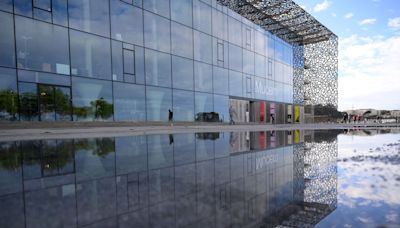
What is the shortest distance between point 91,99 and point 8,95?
4.56 metres

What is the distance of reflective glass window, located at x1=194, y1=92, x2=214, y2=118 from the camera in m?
24.6

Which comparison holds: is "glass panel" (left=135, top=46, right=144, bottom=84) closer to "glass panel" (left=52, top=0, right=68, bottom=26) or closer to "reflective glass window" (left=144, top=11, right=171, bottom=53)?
"reflective glass window" (left=144, top=11, right=171, bottom=53)

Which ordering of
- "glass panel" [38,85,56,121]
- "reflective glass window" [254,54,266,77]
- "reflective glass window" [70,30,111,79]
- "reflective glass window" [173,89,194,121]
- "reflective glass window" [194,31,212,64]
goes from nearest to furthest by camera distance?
"glass panel" [38,85,56,121] < "reflective glass window" [70,30,111,79] < "reflective glass window" [173,89,194,121] < "reflective glass window" [194,31,212,64] < "reflective glass window" [254,54,266,77]

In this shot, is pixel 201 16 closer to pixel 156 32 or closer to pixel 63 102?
pixel 156 32

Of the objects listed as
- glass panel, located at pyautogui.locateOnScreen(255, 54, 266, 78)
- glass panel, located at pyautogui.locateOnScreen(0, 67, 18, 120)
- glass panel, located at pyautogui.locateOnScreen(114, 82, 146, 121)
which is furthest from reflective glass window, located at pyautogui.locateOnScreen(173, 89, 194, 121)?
glass panel, located at pyautogui.locateOnScreen(255, 54, 266, 78)

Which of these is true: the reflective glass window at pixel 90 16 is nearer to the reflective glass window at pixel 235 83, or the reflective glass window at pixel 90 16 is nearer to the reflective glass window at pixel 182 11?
the reflective glass window at pixel 182 11

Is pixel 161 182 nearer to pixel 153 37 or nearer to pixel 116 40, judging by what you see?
pixel 116 40

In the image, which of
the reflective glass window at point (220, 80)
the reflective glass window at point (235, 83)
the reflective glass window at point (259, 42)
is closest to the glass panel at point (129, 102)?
the reflective glass window at point (220, 80)

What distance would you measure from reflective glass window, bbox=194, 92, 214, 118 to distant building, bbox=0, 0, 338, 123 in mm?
103

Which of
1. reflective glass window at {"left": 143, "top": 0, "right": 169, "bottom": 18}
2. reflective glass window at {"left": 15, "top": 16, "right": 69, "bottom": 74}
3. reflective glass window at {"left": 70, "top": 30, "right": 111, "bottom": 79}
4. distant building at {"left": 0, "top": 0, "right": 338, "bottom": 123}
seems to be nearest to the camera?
reflective glass window at {"left": 15, "top": 16, "right": 69, "bottom": 74}

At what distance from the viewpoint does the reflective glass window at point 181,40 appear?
22.7 meters

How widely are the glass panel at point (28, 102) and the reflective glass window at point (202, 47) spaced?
562 inches

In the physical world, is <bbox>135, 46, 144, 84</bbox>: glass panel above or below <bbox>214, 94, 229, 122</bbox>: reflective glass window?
above

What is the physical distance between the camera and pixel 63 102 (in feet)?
51.4
